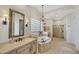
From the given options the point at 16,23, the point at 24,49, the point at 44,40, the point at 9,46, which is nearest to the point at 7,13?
the point at 16,23

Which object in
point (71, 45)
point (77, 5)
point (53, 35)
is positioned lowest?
point (71, 45)

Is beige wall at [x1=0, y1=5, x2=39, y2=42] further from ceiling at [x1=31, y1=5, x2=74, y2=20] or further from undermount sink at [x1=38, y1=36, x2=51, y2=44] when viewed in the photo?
undermount sink at [x1=38, y1=36, x2=51, y2=44]

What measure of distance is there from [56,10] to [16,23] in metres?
0.74

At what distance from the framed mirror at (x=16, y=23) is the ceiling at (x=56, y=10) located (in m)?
0.33

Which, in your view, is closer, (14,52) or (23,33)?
(14,52)

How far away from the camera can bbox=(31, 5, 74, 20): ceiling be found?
6.20ft

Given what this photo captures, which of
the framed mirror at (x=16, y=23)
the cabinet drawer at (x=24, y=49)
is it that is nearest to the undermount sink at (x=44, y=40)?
the cabinet drawer at (x=24, y=49)

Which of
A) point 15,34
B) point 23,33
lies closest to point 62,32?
point 23,33

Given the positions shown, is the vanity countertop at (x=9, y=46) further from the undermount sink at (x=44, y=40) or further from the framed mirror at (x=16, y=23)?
the undermount sink at (x=44, y=40)

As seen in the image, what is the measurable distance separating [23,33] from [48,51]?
544 mm

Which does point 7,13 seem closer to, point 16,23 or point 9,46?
point 16,23
